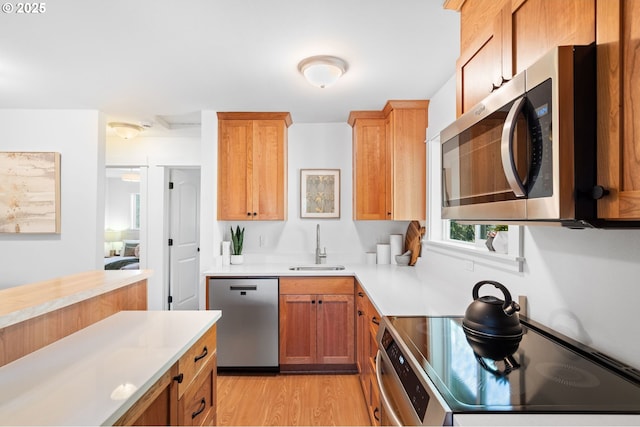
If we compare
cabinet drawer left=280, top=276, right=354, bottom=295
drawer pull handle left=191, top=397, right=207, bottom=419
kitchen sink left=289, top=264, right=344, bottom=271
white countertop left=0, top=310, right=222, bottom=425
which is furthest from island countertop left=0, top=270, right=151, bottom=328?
kitchen sink left=289, top=264, right=344, bottom=271

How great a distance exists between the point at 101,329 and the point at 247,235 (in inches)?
84.0

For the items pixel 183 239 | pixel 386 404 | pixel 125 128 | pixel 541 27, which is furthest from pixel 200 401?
pixel 183 239

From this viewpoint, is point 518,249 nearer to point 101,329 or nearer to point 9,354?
point 101,329

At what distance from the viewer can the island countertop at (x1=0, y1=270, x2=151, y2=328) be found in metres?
1.16

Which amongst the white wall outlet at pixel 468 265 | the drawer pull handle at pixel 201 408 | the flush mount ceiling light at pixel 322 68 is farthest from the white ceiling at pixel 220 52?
the drawer pull handle at pixel 201 408

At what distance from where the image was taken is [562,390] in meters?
0.90

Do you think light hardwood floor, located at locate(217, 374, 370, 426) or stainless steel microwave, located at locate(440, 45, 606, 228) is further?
light hardwood floor, located at locate(217, 374, 370, 426)

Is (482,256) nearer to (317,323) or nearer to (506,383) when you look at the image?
(506,383)

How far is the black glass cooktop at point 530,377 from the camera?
825 mm

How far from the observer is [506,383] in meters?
0.93

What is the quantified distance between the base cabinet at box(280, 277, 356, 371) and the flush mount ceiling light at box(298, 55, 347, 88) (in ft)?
5.38

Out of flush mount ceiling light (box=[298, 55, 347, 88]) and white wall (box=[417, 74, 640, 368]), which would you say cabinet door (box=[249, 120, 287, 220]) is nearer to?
flush mount ceiling light (box=[298, 55, 347, 88])

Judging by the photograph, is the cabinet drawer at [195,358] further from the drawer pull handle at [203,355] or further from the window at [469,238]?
the window at [469,238]

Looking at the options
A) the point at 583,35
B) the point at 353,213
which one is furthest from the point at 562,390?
the point at 353,213
